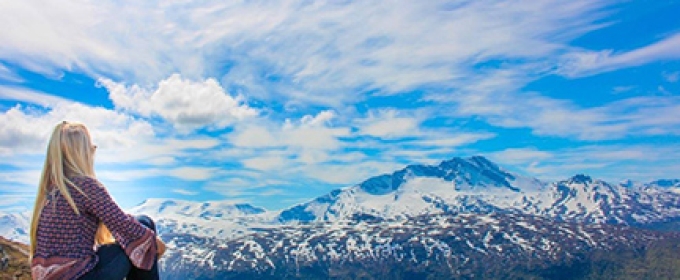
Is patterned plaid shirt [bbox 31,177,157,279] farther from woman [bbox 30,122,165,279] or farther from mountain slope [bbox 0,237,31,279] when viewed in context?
mountain slope [bbox 0,237,31,279]

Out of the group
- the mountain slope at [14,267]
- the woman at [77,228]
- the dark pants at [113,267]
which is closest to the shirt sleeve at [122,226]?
the woman at [77,228]

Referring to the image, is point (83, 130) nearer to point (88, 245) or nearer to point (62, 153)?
point (62, 153)

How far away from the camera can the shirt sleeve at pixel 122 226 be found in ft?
25.3

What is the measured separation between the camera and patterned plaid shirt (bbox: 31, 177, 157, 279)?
7695 mm

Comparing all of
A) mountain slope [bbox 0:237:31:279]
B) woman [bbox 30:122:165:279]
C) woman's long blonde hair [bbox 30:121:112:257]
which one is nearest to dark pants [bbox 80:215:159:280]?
woman [bbox 30:122:165:279]

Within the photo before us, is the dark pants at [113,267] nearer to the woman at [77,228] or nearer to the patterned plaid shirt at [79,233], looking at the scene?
the woman at [77,228]

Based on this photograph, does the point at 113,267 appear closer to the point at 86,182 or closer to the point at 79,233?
the point at 79,233

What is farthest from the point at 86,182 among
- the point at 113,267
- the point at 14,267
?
the point at 14,267

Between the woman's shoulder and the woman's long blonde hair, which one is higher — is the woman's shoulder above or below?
below

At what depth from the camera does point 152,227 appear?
8359mm

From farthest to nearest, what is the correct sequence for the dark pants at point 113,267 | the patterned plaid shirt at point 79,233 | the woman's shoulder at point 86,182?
the woman's shoulder at point 86,182
the patterned plaid shirt at point 79,233
the dark pants at point 113,267

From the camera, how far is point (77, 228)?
7855 mm

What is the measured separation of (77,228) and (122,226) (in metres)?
0.76

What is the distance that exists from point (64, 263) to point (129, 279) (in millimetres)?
1024
